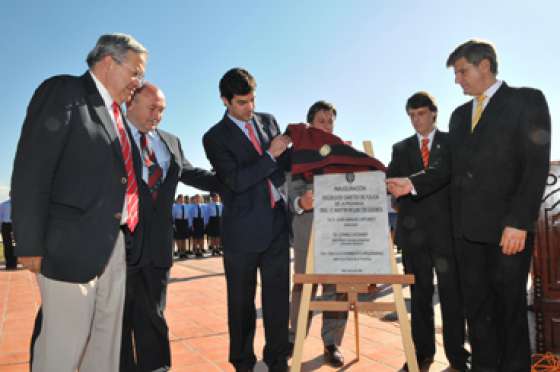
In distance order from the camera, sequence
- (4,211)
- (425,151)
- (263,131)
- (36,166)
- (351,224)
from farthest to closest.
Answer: (4,211), (425,151), (263,131), (351,224), (36,166)

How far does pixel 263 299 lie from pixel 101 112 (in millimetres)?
1670

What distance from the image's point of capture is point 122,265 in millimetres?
2195

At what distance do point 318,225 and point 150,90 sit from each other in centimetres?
143

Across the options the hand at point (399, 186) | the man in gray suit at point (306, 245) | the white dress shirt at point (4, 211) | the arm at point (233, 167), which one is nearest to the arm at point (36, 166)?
the arm at point (233, 167)

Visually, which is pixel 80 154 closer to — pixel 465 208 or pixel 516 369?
pixel 465 208

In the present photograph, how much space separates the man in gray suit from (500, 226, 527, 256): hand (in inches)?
48.4

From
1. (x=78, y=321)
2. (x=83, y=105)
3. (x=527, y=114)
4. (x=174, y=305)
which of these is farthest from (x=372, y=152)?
(x=174, y=305)

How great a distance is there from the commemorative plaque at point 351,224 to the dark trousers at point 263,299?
1.63ft

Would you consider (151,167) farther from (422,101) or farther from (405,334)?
(422,101)

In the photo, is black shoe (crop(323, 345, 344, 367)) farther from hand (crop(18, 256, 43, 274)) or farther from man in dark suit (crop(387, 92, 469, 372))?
hand (crop(18, 256, 43, 274))

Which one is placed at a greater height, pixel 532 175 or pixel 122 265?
pixel 532 175

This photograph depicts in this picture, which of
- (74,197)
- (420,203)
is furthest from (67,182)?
(420,203)

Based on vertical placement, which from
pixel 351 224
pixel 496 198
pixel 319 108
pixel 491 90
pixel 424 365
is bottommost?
pixel 424 365

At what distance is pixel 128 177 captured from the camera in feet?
7.23
